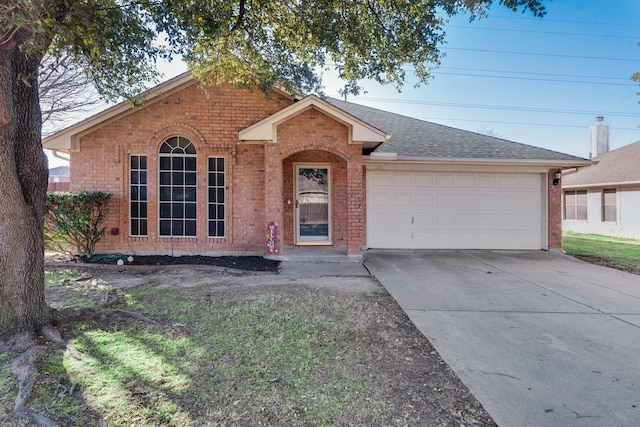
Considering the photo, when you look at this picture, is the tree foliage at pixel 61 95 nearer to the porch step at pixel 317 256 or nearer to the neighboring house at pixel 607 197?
the porch step at pixel 317 256

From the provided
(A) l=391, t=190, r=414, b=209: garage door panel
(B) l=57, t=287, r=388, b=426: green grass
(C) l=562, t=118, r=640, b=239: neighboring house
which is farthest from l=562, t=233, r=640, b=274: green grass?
(B) l=57, t=287, r=388, b=426: green grass

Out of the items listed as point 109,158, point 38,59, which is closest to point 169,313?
point 38,59

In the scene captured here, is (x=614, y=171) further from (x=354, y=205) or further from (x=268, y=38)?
(x=268, y=38)

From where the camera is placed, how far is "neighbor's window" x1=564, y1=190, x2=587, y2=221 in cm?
1710

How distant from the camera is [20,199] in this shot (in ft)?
12.0

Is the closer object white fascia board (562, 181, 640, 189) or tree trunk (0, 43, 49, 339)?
tree trunk (0, 43, 49, 339)

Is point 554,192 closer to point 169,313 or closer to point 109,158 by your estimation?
point 169,313

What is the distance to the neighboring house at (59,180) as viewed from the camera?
48.3 feet

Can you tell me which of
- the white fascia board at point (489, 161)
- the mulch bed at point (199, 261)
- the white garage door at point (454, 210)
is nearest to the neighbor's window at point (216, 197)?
the mulch bed at point (199, 261)

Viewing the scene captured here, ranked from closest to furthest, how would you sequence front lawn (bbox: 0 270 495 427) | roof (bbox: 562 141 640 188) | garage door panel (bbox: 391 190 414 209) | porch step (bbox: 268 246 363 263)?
front lawn (bbox: 0 270 495 427), porch step (bbox: 268 246 363 263), garage door panel (bbox: 391 190 414 209), roof (bbox: 562 141 640 188)

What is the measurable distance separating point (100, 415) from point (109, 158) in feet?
25.8

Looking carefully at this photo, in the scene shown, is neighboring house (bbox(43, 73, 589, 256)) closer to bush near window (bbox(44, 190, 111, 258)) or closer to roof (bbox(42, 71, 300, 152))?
roof (bbox(42, 71, 300, 152))

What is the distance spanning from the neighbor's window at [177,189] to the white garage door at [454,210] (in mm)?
5008

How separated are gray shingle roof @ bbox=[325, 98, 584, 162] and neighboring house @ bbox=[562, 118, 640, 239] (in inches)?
211
